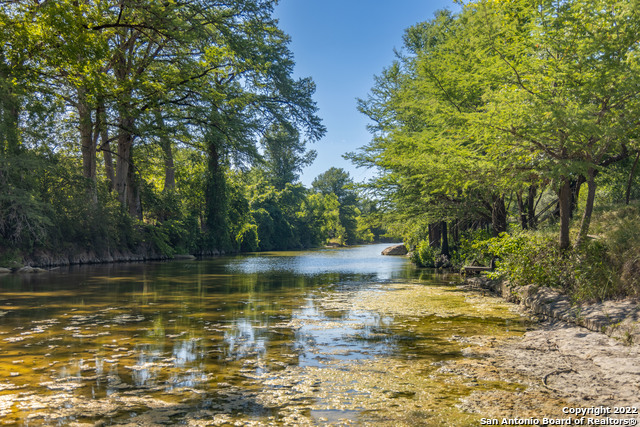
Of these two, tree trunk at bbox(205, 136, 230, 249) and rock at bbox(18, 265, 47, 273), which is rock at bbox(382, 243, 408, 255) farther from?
rock at bbox(18, 265, 47, 273)

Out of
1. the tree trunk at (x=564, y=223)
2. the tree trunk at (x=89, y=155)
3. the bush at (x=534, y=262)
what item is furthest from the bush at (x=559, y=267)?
the tree trunk at (x=89, y=155)

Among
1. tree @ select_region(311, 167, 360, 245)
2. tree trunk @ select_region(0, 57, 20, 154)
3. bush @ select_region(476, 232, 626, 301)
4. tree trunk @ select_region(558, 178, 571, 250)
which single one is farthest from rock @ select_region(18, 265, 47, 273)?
tree @ select_region(311, 167, 360, 245)

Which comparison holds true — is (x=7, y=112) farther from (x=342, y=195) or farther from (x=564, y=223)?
(x=342, y=195)

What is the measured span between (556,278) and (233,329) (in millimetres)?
6687

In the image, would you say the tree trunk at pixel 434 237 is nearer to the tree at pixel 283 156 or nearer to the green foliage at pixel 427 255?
the green foliage at pixel 427 255

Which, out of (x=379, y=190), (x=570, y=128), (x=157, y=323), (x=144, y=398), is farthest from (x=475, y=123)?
(x=379, y=190)

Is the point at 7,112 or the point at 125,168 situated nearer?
the point at 7,112

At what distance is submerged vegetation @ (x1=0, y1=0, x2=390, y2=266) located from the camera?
1647 cm

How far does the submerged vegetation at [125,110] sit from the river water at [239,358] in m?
8.67

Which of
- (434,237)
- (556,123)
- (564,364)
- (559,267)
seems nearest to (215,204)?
(434,237)

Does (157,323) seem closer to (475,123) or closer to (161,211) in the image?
(475,123)

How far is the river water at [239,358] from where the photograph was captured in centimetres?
417

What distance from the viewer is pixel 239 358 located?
596 centimetres

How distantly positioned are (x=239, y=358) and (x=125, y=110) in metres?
18.9
